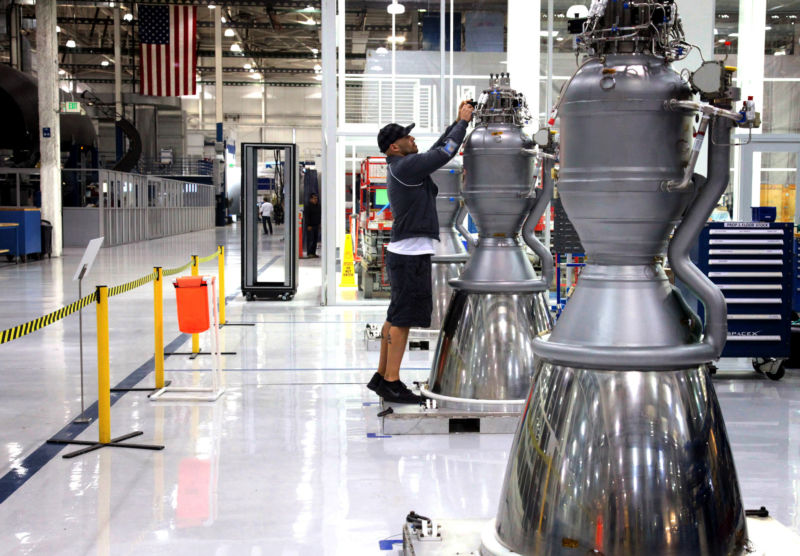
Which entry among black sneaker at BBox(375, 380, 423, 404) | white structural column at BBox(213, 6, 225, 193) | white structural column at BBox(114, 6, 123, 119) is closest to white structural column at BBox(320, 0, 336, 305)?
black sneaker at BBox(375, 380, 423, 404)

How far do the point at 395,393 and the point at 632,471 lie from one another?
290cm

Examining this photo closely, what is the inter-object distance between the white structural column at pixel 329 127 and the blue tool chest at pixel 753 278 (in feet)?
18.6

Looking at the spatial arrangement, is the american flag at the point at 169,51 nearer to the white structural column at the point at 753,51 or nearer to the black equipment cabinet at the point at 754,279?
the white structural column at the point at 753,51

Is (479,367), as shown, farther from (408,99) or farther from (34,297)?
(34,297)

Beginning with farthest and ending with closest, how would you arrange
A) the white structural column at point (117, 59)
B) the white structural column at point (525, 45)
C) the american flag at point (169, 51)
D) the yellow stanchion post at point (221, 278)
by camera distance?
1. the white structural column at point (117, 59)
2. the american flag at point (169, 51)
3. the white structural column at point (525, 45)
4. the yellow stanchion post at point (221, 278)

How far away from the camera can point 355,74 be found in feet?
39.0

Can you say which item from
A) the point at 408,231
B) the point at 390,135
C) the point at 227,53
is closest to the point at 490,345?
the point at 408,231

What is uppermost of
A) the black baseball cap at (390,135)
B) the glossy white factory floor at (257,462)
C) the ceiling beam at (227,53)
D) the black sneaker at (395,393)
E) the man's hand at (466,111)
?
the ceiling beam at (227,53)

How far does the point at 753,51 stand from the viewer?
10.9 metres

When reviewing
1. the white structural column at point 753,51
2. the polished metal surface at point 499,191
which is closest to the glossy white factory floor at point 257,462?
the polished metal surface at point 499,191

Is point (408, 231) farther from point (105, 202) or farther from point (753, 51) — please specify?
point (105, 202)

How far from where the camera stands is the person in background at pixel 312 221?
20.9 m

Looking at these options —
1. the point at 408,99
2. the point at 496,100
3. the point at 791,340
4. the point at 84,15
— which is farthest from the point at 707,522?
the point at 84,15

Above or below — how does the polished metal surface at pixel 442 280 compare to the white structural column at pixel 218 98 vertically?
below
